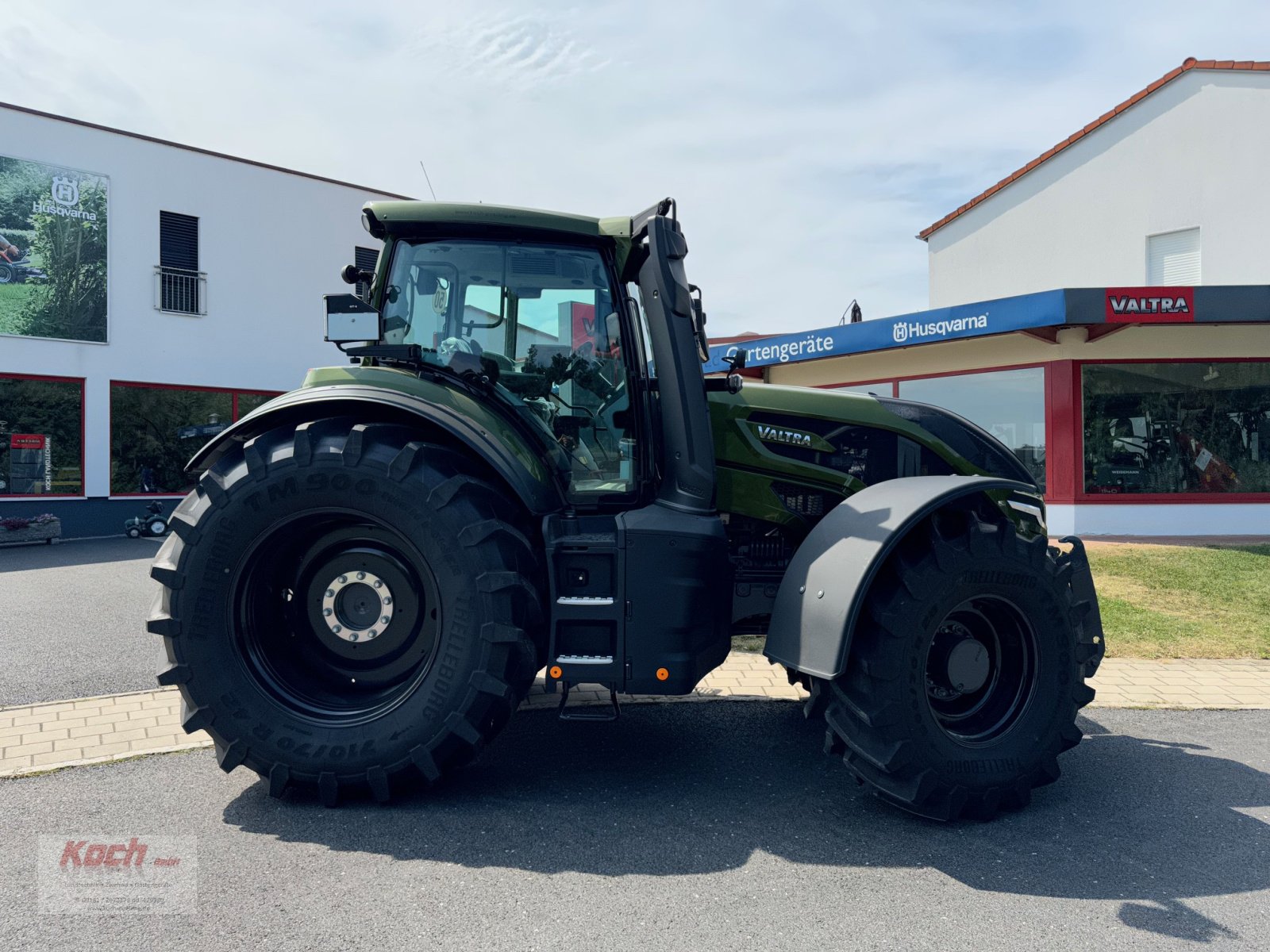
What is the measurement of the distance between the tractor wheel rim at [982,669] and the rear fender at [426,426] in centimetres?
179

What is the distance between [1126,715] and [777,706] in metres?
2.01

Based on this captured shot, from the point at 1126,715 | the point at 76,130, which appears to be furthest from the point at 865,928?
the point at 76,130

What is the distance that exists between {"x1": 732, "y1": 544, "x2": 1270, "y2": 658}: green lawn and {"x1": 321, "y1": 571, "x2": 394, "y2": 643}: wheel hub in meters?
3.26

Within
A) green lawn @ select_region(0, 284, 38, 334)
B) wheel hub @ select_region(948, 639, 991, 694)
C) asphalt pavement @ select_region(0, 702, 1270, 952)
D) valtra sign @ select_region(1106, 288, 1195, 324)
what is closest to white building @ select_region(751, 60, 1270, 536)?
valtra sign @ select_region(1106, 288, 1195, 324)

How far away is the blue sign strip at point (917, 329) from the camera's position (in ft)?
42.2

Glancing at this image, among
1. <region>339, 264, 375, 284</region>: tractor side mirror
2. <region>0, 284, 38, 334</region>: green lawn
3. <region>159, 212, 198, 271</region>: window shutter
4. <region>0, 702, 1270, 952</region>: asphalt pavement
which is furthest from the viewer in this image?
<region>159, 212, 198, 271</region>: window shutter

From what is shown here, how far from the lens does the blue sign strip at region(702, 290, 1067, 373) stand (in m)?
12.9

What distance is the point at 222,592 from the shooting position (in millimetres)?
3746

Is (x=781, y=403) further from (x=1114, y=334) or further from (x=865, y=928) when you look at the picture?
(x=1114, y=334)

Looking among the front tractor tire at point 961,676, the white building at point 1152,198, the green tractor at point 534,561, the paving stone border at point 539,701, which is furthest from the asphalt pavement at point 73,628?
the white building at point 1152,198

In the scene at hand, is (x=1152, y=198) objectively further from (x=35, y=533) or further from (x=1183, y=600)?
(x=35, y=533)

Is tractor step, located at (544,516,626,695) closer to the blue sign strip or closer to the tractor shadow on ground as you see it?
the tractor shadow on ground

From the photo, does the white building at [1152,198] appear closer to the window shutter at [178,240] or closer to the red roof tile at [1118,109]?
the red roof tile at [1118,109]

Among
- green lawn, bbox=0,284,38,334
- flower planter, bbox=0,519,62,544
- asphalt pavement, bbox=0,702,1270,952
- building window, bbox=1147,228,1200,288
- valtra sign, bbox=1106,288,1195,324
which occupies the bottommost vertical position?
asphalt pavement, bbox=0,702,1270,952
